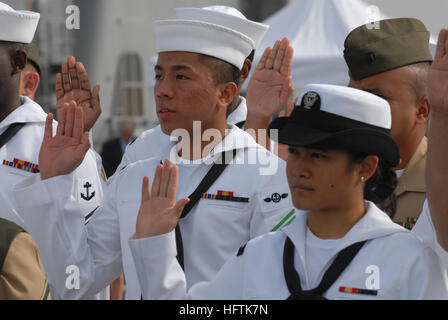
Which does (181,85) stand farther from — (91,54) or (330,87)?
(91,54)

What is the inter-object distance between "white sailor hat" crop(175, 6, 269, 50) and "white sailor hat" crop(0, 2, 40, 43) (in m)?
0.77

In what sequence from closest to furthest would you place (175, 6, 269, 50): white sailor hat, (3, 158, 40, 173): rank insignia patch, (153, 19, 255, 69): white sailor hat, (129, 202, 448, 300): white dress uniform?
1. (129, 202, 448, 300): white dress uniform
2. (153, 19, 255, 69): white sailor hat
3. (3, 158, 40, 173): rank insignia patch
4. (175, 6, 269, 50): white sailor hat

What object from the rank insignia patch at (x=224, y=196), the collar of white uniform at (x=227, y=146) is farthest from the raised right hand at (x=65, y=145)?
the rank insignia patch at (x=224, y=196)

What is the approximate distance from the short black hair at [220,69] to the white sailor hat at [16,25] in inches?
44.3

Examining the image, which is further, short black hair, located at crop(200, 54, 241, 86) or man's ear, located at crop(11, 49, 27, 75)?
man's ear, located at crop(11, 49, 27, 75)

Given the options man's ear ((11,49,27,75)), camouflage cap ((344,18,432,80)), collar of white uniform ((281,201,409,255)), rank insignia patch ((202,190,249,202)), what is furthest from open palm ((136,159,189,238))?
man's ear ((11,49,27,75))

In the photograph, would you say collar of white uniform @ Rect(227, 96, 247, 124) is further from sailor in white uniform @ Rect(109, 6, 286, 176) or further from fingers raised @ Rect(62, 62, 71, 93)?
fingers raised @ Rect(62, 62, 71, 93)

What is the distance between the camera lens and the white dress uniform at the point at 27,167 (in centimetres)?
366

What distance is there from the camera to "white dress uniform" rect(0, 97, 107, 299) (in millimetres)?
3660

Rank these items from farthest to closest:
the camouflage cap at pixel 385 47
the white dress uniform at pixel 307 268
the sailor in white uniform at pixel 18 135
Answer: the sailor in white uniform at pixel 18 135 < the camouflage cap at pixel 385 47 < the white dress uniform at pixel 307 268

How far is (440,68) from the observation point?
2.63 meters

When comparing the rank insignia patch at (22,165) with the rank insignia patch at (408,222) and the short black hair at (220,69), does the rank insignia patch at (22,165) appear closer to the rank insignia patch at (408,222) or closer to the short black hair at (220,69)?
the short black hair at (220,69)

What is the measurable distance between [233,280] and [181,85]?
1013mm

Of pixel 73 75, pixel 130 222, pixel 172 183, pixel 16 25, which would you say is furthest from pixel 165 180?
pixel 16 25
